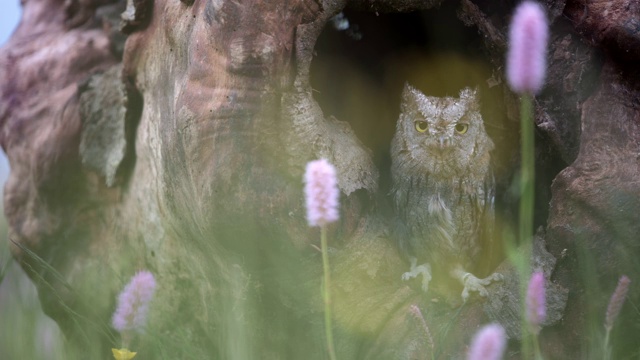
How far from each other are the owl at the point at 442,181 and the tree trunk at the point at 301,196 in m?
0.14

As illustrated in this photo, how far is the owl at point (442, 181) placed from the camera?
2.84 meters

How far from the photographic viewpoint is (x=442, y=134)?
283 centimetres

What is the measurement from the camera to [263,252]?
2441 millimetres

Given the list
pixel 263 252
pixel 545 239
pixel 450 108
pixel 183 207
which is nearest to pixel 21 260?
pixel 183 207

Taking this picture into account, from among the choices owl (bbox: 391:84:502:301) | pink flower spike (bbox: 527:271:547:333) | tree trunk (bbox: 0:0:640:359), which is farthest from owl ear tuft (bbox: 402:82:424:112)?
pink flower spike (bbox: 527:271:547:333)

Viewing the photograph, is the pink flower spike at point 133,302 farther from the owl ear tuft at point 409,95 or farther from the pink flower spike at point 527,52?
the owl ear tuft at point 409,95

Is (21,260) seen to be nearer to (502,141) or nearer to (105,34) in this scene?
(105,34)

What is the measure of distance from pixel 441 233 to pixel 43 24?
2.29m

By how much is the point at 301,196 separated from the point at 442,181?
0.77 meters

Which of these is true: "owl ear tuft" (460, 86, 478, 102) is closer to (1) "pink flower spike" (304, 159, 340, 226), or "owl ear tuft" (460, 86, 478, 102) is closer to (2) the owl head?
(2) the owl head

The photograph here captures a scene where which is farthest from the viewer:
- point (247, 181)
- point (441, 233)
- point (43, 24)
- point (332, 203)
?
point (43, 24)

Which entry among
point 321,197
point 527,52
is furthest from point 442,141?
point 321,197

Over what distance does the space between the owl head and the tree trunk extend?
0.14 metres

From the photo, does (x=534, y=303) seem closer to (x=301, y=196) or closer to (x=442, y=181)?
(x=301, y=196)
